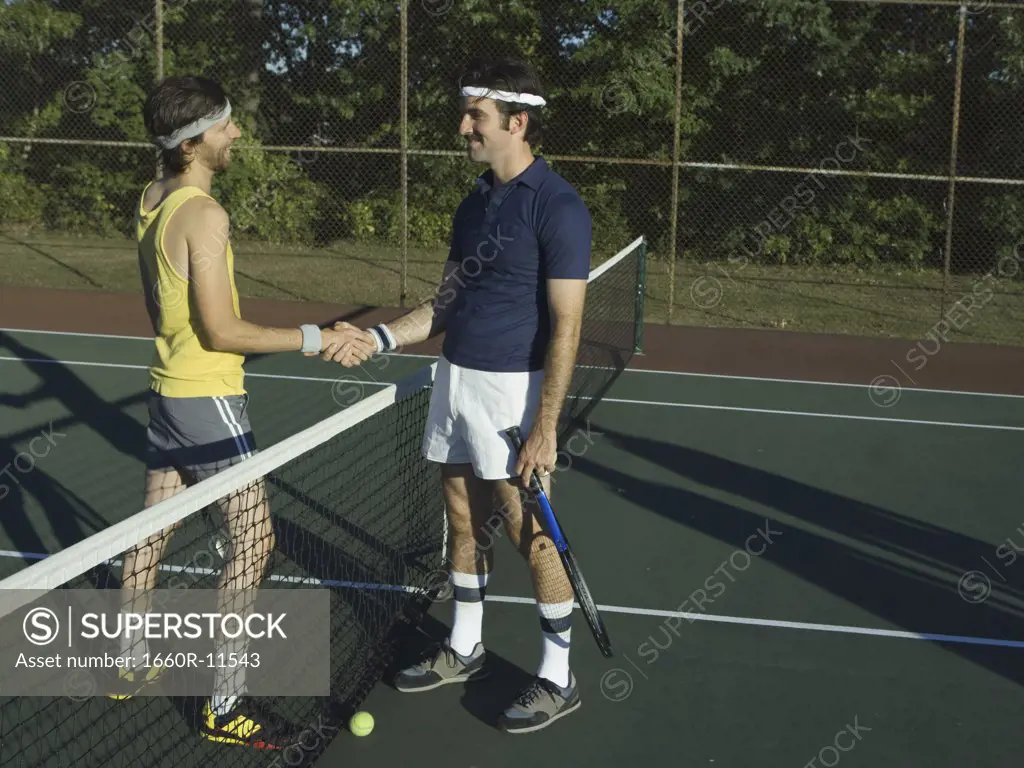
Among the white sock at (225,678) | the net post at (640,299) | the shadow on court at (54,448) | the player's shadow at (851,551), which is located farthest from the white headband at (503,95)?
the net post at (640,299)

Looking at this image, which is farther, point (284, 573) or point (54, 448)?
point (54, 448)

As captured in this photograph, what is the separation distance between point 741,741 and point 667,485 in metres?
3.21

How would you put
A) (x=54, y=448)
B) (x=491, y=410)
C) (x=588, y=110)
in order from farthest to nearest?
(x=588, y=110), (x=54, y=448), (x=491, y=410)

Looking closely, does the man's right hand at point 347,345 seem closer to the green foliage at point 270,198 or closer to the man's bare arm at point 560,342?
the man's bare arm at point 560,342

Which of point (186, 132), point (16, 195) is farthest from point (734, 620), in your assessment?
point (16, 195)

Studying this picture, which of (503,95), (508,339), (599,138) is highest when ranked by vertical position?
(503,95)

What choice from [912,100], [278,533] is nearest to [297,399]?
[278,533]

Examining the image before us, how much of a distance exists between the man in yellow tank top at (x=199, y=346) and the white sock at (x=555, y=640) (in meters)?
1.01

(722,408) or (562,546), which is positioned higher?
(562,546)

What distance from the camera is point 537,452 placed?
13.9 feet

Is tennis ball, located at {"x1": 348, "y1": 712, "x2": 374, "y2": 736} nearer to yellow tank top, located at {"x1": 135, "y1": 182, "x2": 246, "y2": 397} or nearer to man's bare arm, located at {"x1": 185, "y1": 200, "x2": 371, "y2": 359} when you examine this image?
yellow tank top, located at {"x1": 135, "y1": 182, "x2": 246, "y2": 397}

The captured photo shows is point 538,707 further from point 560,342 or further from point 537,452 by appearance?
point 560,342

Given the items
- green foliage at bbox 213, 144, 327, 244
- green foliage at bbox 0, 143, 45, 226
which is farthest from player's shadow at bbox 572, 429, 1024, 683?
green foliage at bbox 0, 143, 45, 226

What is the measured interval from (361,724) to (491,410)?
1231mm
